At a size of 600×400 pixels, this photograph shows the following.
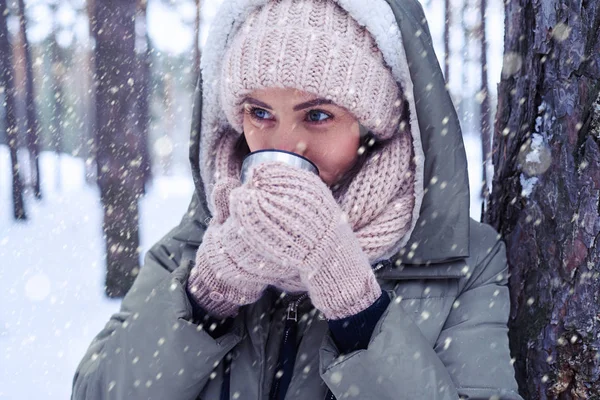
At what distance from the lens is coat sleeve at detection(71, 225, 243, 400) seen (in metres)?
1.38

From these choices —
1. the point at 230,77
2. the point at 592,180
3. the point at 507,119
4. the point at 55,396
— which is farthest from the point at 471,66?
the point at 55,396

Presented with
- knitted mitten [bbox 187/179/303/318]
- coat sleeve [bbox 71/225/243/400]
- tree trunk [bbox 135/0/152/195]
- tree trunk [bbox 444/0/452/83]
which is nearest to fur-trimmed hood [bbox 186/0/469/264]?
knitted mitten [bbox 187/179/303/318]

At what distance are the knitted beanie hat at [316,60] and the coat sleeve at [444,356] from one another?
1.78 feet

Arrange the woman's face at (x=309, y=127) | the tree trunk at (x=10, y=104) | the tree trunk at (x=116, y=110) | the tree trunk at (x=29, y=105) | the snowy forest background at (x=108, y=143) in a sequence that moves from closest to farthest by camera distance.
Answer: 1. the woman's face at (x=309, y=127)
2. the snowy forest background at (x=108, y=143)
3. the tree trunk at (x=116, y=110)
4. the tree trunk at (x=10, y=104)
5. the tree trunk at (x=29, y=105)

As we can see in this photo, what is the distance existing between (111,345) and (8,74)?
4.78 m

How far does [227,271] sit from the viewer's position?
131cm

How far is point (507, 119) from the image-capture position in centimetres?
189

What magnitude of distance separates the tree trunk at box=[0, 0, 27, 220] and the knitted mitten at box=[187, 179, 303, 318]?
4.18m

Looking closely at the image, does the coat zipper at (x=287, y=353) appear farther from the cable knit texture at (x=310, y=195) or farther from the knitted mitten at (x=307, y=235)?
the knitted mitten at (x=307, y=235)

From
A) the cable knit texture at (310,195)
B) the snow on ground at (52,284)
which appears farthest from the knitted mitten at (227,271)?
the snow on ground at (52,284)

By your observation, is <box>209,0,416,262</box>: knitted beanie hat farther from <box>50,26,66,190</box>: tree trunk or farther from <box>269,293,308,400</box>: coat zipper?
Answer: <box>50,26,66,190</box>: tree trunk

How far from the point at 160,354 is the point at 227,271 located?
0.30 meters

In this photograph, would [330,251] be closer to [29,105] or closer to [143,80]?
[143,80]

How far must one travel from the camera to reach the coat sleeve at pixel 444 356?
1248 millimetres
